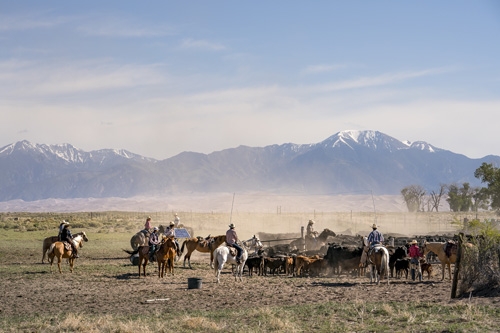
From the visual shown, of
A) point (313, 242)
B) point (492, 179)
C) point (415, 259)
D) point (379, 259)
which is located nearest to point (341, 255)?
point (415, 259)

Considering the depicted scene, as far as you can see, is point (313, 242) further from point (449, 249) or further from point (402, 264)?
point (449, 249)

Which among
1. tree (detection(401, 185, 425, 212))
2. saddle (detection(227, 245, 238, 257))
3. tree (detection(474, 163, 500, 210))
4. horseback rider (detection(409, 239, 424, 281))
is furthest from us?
tree (detection(401, 185, 425, 212))

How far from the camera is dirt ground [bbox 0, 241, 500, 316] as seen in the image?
16938mm

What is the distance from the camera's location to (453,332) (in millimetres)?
12828

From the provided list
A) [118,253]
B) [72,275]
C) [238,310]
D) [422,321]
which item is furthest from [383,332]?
[118,253]

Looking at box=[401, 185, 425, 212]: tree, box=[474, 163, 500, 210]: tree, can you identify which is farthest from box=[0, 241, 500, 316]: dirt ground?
box=[401, 185, 425, 212]: tree

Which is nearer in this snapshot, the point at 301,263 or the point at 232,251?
the point at 232,251

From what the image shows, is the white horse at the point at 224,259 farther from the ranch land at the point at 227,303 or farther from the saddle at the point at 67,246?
the saddle at the point at 67,246

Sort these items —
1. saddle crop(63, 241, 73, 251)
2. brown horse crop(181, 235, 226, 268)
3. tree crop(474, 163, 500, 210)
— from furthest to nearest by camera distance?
tree crop(474, 163, 500, 210) → brown horse crop(181, 235, 226, 268) → saddle crop(63, 241, 73, 251)

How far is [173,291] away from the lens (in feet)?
65.1

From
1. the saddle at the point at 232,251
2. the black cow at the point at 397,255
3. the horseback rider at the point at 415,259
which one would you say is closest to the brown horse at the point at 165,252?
the saddle at the point at 232,251

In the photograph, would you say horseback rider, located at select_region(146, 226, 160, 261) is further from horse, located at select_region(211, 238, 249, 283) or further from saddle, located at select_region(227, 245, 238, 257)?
saddle, located at select_region(227, 245, 238, 257)

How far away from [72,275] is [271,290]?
8.02 metres

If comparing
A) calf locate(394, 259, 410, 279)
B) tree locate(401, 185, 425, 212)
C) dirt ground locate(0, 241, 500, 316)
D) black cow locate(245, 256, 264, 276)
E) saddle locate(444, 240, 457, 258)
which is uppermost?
tree locate(401, 185, 425, 212)
